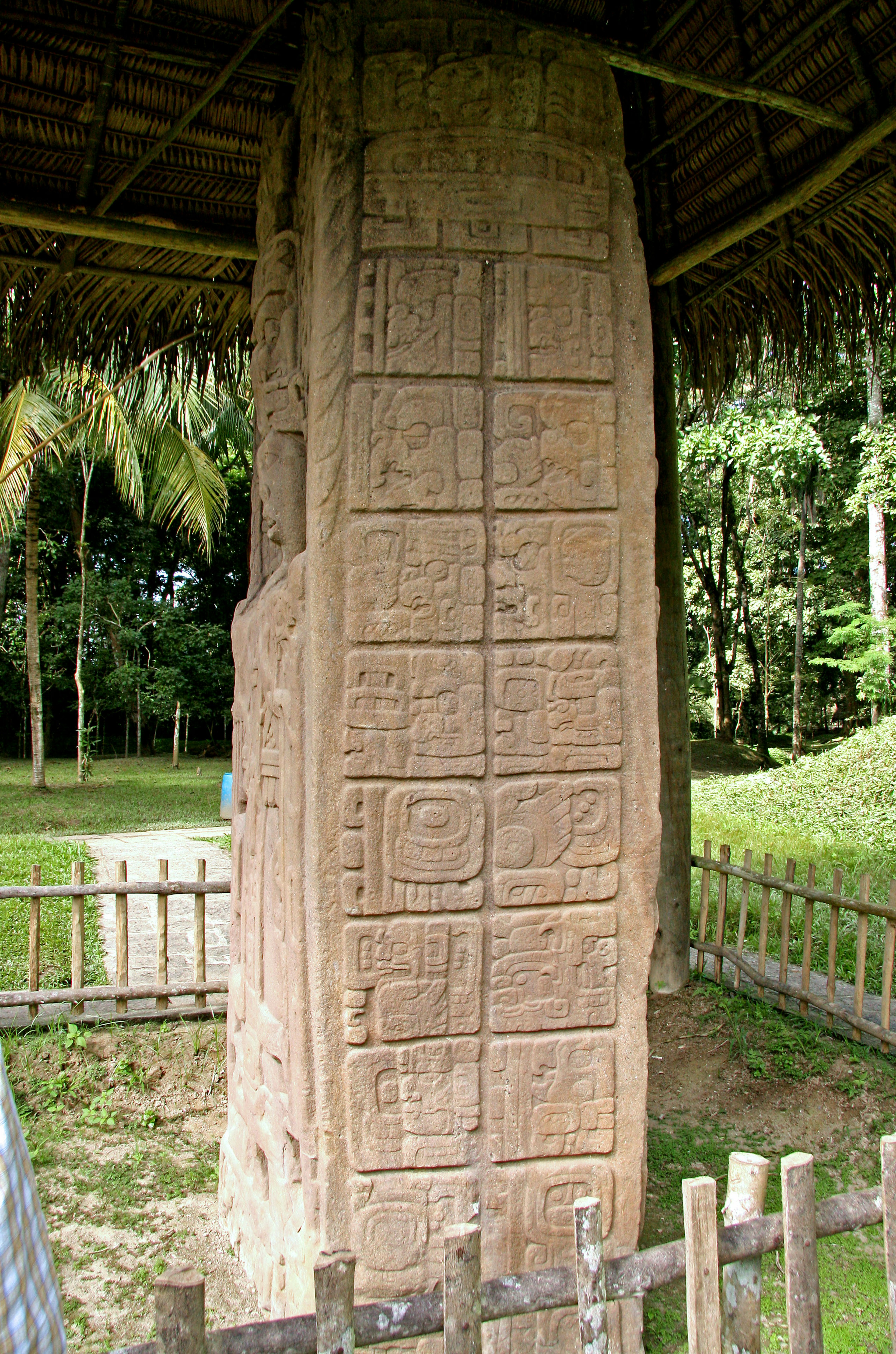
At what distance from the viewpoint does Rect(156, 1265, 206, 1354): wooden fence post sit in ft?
4.50

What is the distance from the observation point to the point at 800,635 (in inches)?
621

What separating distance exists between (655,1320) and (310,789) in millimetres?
1762

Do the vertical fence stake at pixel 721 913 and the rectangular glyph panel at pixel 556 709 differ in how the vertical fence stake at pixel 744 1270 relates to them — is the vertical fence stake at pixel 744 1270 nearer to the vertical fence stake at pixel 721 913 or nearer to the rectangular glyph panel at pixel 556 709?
the rectangular glyph panel at pixel 556 709

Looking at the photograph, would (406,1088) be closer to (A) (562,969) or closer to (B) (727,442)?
(A) (562,969)

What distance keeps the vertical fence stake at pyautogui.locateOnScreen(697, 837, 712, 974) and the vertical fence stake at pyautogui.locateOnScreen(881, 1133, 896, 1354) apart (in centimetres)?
336

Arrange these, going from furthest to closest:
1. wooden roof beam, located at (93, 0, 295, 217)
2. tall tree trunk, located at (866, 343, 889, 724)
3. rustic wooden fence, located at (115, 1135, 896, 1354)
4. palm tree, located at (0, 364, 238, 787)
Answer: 1. tall tree trunk, located at (866, 343, 889, 724)
2. palm tree, located at (0, 364, 238, 787)
3. wooden roof beam, located at (93, 0, 295, 217)
4. rustic wooden fence, located at (115, 1135, 896, 1354)

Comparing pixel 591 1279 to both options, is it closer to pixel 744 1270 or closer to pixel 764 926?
pixel 744 1270

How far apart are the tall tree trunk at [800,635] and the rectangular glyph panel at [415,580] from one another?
13205 mm

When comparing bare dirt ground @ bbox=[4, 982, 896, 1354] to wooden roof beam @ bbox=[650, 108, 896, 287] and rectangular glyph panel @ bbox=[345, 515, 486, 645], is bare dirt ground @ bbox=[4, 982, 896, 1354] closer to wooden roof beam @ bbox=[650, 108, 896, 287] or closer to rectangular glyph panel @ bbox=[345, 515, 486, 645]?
rectangular glyph panel @ bbox=[345, 515, 486, 645]

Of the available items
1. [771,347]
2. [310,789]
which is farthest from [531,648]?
[771,347]

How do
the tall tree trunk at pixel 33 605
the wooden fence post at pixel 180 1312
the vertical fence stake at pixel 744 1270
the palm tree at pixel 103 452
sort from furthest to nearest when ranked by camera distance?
the tall tree trunk at pixel 33 605
the palm tree at pixel 103 452
the vertical fence stake at pixel 744 1270
the wooden fence post at pixel 180 1312

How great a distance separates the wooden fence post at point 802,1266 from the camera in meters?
1.67

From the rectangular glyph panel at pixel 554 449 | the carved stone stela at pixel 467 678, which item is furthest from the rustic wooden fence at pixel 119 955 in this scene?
the rectangular glyph panel at pixel 554 449

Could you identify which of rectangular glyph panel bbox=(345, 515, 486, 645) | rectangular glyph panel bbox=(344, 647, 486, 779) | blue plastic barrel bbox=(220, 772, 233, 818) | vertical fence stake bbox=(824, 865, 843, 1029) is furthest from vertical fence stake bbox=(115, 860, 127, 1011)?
blue plastic barrel bbox=(220, 772, 233, 818)
